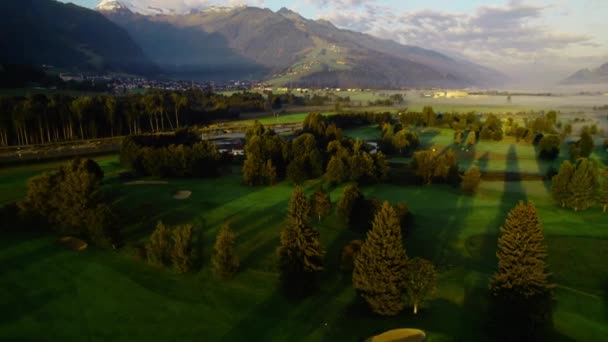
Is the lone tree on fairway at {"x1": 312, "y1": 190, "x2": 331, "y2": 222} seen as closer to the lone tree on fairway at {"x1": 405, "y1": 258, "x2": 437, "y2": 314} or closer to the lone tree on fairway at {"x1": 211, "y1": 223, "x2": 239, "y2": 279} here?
the lone tree on fairway at {"x1": 211, "y1": 223, "x2": 239, "y2": 279}

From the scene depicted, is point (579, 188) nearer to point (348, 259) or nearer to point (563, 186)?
point (563, 186)

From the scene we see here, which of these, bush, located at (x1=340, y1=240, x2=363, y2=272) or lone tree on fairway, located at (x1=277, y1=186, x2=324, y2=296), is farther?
bush, located at (x1=340, y1=240, x2=363, y2=272)

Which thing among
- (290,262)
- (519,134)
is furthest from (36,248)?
(519,134)

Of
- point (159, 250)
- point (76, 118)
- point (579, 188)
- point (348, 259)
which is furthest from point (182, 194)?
point (76, 118)

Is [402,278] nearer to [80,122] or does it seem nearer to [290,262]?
[290,262]

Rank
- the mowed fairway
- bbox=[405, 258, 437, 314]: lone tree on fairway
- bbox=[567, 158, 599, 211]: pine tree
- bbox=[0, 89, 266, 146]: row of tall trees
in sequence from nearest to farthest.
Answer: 1. the mowed fairway
2. bbox=[405, 258, 437, 314]: lone tree on fairway
3. bbox=[567, 158, 599, 211]: pine tree
4. bbox=[0, 89, 266, 146]: row of tall trees

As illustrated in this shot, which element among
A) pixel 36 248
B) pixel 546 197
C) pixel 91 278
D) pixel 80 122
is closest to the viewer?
pixel 91 278

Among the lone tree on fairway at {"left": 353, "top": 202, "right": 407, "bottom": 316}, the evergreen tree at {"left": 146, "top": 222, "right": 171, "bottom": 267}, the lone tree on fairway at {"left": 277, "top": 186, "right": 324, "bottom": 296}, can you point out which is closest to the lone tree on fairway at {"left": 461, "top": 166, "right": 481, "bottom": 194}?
the lone tree on fairway at {"left": 277, "top": 186, "right": 324, "bottom": 296}
